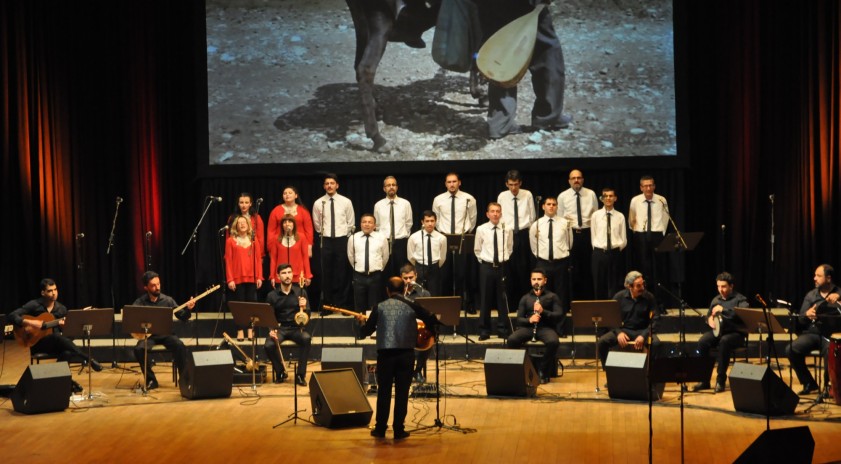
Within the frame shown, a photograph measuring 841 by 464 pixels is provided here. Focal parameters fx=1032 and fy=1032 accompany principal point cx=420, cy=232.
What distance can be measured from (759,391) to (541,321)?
2877 mm

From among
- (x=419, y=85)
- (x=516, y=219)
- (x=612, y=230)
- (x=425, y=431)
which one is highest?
(x=419, y=85)

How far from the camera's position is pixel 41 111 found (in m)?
14.7

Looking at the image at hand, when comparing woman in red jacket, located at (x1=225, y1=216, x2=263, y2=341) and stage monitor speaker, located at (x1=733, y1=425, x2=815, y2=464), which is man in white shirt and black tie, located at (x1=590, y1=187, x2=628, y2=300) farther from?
stage monitor speaker, located at (x1=733, y1=425, x2=815, y2=464)

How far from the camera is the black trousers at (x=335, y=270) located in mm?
13922

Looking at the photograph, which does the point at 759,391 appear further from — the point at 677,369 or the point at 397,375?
the point at 397,375

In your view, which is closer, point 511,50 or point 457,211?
point 457,211

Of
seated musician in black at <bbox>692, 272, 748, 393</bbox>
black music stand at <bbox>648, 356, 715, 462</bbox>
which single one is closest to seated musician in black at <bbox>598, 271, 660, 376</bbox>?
seated musician in black at <bbox>692, 272, 748, 393</bbox>

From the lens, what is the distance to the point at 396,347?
896 cm

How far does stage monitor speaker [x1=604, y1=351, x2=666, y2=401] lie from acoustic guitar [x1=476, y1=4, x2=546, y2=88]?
5301 millimetres

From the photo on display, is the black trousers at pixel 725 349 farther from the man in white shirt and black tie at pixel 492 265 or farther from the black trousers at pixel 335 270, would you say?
the black trousers at pixel 335 270

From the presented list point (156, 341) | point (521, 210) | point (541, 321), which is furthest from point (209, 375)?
point (521, 210)

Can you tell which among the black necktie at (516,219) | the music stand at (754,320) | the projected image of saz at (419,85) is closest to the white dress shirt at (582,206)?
the black necktie at (516,219)

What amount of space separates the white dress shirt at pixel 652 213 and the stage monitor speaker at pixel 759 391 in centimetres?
394

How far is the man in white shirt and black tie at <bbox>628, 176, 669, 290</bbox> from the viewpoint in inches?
532
